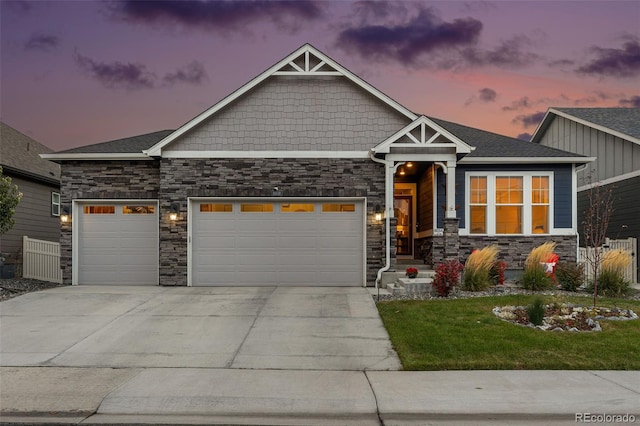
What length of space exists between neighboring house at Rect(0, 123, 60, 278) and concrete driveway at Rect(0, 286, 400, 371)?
6419mm

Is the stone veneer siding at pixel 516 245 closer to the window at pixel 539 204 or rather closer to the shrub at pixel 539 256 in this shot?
the window at pixel 539 204

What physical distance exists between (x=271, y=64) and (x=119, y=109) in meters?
11.2

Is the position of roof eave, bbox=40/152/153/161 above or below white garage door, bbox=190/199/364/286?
above

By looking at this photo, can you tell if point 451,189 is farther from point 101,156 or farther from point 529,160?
point 101,156

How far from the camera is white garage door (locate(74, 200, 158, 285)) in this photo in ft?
49.0

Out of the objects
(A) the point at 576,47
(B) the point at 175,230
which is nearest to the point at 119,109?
(B) the point at 175,230

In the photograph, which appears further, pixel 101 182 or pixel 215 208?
pixel 101 182

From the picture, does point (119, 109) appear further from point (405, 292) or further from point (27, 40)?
point (405, 292)

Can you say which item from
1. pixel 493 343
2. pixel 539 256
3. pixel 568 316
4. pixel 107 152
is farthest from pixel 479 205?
pixel 107 152

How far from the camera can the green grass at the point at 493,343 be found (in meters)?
7.09

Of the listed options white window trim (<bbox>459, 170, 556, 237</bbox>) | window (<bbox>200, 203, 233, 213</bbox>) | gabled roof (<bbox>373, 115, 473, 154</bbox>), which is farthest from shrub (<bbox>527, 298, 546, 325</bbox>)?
window (<bbox>200, 203, 233, 213</bbox>)

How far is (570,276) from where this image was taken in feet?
42.1

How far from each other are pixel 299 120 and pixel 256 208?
290 cm

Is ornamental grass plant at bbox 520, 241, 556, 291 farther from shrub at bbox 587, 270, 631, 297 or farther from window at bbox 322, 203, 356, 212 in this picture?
window at bbox 322, 203, 356, 212
